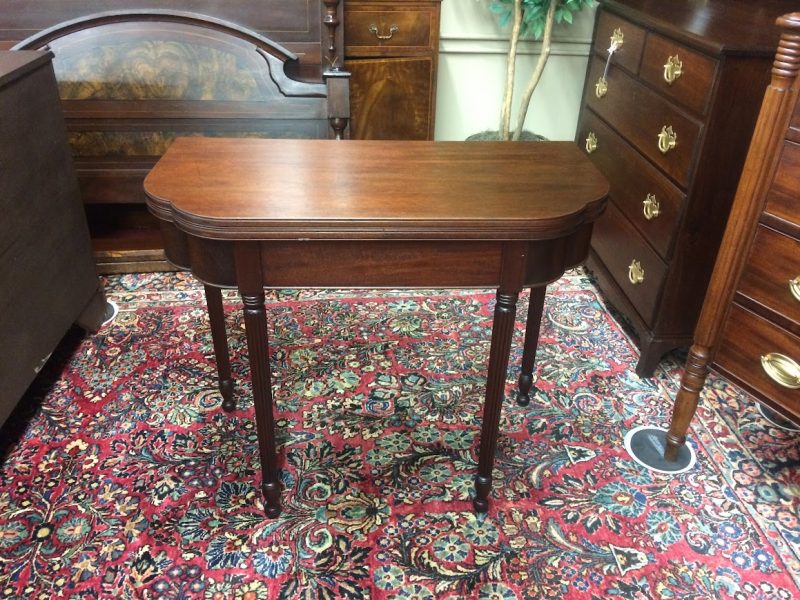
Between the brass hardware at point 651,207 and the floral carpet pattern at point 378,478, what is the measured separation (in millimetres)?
535

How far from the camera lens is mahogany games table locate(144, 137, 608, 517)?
Result: 4.86ft

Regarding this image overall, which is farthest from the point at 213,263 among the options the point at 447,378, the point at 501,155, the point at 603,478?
the point at 603,478

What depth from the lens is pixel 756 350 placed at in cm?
181

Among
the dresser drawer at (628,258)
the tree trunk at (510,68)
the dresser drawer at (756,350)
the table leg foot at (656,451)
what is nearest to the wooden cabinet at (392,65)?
the tree trunk at (510,68)

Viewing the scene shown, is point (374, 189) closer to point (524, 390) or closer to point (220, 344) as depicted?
point (220, 344)

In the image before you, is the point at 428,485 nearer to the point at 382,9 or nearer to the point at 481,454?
the point at 481,454

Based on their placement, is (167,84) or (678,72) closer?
(678,72)

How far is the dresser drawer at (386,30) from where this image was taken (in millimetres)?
3160

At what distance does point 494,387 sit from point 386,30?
211cm

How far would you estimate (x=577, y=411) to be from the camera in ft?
7.64

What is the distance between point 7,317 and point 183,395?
607mm

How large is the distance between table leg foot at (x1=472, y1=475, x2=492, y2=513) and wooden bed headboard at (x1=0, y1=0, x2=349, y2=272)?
1.67 m

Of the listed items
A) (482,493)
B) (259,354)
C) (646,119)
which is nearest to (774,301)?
(482,493)

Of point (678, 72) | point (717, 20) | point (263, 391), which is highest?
point (717, 20)
